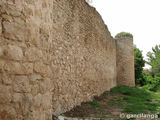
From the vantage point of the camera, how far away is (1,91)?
171cm

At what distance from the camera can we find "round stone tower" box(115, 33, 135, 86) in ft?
52.1

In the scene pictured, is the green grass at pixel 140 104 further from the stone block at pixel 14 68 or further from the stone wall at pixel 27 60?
the stone block at pixel 14 68

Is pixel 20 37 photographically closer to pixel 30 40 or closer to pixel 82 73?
pixel 30 40

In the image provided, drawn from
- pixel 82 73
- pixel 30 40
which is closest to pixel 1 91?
pixel 30 40

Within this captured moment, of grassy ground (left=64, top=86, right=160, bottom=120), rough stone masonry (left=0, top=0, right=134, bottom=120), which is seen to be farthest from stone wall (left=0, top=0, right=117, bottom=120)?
grassy ground (left=64, top=86, right=160, bottom=120)

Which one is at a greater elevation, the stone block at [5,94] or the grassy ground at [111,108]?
the stone block at [5,94]

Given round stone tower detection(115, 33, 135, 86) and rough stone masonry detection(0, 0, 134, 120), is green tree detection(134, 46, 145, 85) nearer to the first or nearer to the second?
round stone tower detection(115, 33, 135, 86)

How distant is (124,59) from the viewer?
16125 mm

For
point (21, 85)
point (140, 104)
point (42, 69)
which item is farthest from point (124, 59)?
point (21, 85)

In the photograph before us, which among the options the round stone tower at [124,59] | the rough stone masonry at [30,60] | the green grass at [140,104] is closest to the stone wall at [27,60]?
the rough stone masonry at [30,60]

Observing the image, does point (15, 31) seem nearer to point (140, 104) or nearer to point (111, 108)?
point (111, 108)

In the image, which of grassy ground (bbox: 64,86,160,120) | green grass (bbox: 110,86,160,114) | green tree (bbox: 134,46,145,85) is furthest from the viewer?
green tree (bbox: 134,46,145,85)

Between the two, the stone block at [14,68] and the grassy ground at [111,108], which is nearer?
the stone block at [14,68]

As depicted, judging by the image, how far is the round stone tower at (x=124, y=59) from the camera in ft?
52.1
